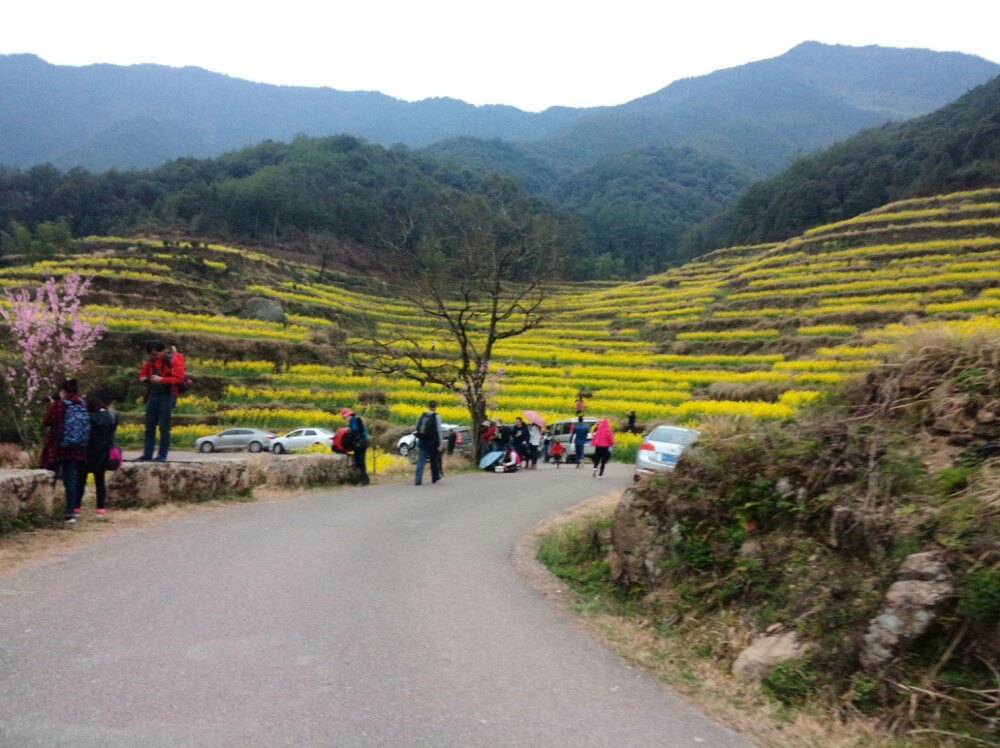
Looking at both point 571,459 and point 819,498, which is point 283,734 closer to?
point 819,498

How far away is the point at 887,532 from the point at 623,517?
315 centimetres

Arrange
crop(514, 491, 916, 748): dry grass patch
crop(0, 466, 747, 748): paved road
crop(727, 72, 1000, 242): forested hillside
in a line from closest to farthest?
crop(0, 466, 747, 748): paved road < crop(514, 491, 916, 748): dry grass patch < crop(727, 72, 1000, 242): forested hillside

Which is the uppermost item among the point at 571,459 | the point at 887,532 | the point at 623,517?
the point at 887,532

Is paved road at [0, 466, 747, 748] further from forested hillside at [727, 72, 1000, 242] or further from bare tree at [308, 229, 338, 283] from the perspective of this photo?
bare tree at [308, 229, 338, 283]

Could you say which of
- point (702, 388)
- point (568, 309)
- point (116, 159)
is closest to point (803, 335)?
point (702, 388)

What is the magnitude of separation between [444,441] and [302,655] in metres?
21.5

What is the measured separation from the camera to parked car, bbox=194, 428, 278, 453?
30391mm

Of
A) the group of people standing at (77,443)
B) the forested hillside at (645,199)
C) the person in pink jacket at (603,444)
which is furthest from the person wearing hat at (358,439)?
the forested hillside at (645,199)

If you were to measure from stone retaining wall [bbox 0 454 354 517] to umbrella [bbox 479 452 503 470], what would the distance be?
6.58 meters

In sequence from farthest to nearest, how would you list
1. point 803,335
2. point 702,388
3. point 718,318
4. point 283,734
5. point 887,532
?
point 718,318, point 803,335, point 702,388, point 887,532, point 283,734

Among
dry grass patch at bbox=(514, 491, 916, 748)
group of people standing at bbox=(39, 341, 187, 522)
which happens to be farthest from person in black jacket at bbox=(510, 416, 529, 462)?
group of people standing at bbox=(39, 341, 187, 522)

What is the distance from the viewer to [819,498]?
6031mm

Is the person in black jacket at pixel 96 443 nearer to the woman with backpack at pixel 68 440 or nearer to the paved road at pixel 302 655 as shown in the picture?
the woman with backpack at pixel 68 440

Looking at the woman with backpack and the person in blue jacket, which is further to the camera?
the person in blue jacket
